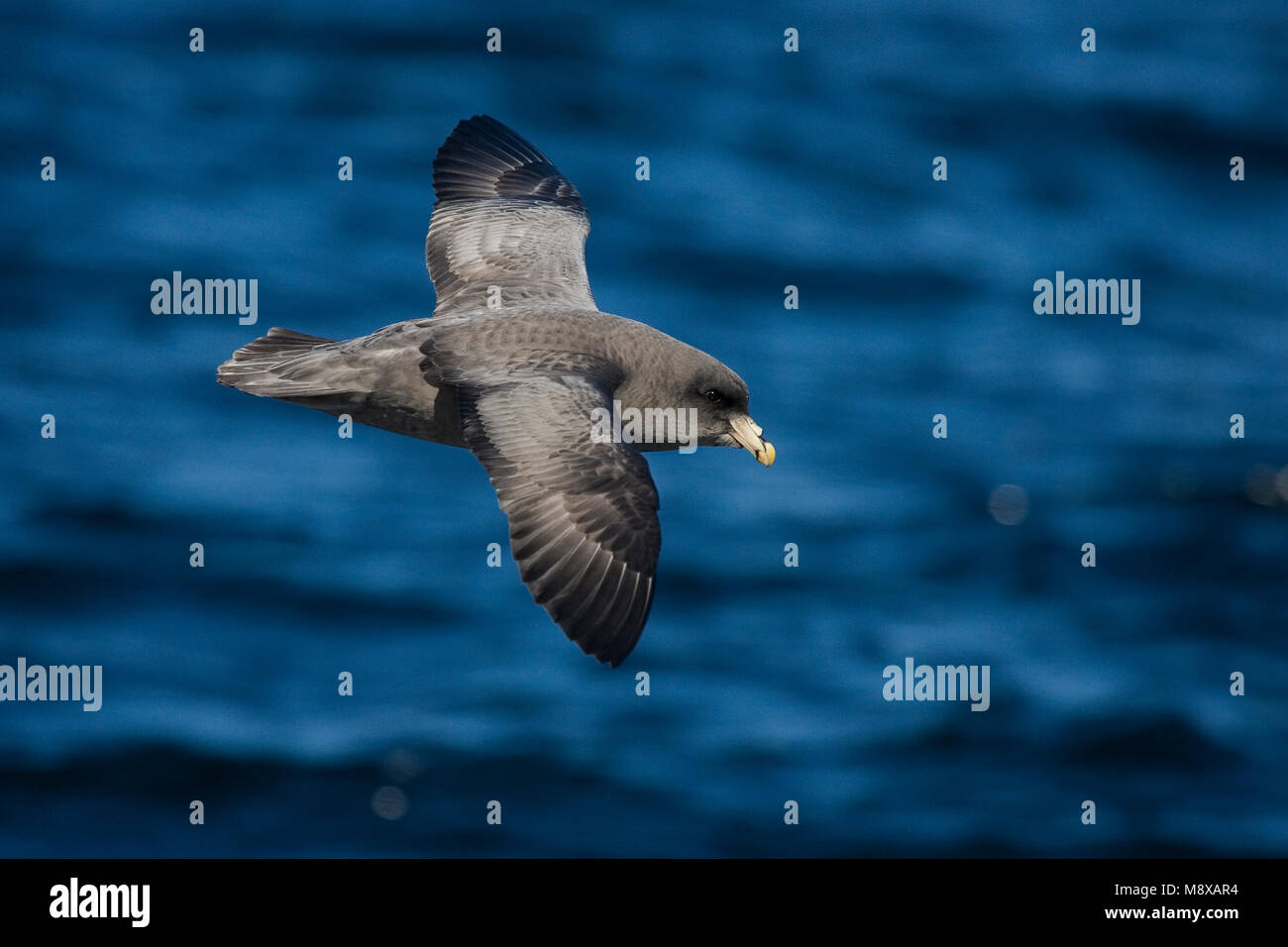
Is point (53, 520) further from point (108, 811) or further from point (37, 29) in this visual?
point (37, 29)

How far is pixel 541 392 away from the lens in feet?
30.9

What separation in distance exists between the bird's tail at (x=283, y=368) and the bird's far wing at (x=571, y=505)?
1168mm

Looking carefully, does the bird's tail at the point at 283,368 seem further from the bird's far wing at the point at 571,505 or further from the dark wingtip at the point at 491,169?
the dark wingtip at the point at 491,169

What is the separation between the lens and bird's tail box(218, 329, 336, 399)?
10102 mm

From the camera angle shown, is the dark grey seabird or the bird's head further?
the bird's head

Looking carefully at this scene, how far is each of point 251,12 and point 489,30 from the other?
6.08 metres

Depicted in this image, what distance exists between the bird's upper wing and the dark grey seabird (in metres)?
0.02

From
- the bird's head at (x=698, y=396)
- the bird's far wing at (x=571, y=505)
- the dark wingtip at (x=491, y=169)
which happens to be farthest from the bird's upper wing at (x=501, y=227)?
the bird's far wing at (x=571, y=505)

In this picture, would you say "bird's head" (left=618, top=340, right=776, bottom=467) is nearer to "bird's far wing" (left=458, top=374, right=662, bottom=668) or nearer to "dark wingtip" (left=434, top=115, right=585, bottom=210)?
"bird's far wing" (left=458, top=374, right=662, bottom=668)

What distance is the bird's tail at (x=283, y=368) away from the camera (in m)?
10.1

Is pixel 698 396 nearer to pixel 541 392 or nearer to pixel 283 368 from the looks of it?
pixel 541 392

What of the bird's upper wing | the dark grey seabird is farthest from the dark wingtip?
the dark grey seabird

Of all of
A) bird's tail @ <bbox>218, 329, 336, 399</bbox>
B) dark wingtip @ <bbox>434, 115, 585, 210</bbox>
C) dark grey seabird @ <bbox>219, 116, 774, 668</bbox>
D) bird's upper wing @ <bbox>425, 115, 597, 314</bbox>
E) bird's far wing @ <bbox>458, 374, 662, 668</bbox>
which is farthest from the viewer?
dark wingtip @ <bbox>434, 115, 585, 210</bbox>

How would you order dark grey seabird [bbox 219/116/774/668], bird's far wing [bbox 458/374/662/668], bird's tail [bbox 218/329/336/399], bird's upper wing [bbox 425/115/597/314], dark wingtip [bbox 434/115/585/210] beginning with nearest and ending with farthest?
1. bird's far wing [bbox 458/374/662/668]
2. dark grey seabird [bbox 219/116/774/668]
3. bird's tail [bbox 218/329/336/399]
4. bird's upper wing [bbox 425/115/597/314]
5. dark wingtip [bbox 434/115/585/210]
